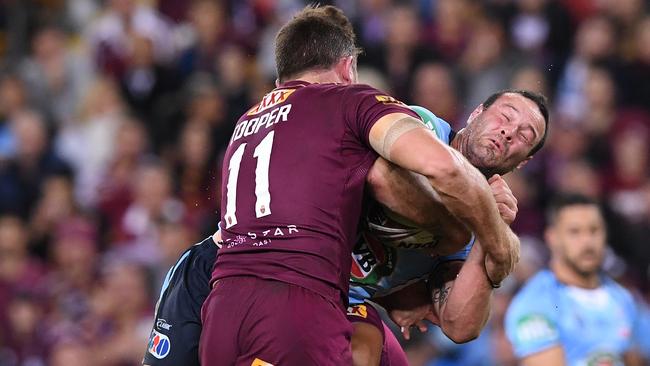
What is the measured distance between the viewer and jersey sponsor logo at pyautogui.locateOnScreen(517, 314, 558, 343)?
7316 millimetres

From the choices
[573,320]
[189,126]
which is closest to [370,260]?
[573,320]

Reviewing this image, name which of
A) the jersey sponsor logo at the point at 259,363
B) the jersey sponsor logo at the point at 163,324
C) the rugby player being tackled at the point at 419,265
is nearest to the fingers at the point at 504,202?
the rugby player being tackled at the point at 419,265

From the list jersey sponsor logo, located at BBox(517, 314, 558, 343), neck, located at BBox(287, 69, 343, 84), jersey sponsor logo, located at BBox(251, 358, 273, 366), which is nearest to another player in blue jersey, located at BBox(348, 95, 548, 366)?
neck, located at BBox(287, 69, 343, 84)

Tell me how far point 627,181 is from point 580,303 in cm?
273

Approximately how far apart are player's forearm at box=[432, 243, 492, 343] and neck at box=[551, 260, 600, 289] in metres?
2.57

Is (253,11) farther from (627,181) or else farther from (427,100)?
(627,181)

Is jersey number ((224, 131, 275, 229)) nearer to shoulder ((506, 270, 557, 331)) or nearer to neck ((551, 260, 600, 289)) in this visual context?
shoulder ((506, 270, 557, 331))

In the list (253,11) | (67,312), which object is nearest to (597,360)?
(67,312)

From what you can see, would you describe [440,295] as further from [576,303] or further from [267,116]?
[576,303]

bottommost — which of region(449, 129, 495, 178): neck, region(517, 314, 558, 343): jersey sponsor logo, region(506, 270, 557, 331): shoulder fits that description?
region(517, 314, 558, 343): jersey sponsor logo

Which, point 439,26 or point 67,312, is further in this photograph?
point 439,26

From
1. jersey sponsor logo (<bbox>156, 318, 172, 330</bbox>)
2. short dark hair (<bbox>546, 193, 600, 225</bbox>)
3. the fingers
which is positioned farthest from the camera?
short dark hair (<bbox>546, 193, 600, 225</bbox>)

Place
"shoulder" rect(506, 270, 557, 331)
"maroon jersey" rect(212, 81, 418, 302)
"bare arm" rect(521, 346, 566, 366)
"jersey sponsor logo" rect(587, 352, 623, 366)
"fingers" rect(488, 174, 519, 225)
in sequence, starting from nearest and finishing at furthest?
"maroon jersey" rect(212, 81, 418, 302)
"fingers" rect(488, 174, 519, 225)
"bare arm" rect(521, 346, 566, 366)
"shoulder" rect(506, 270, 557, 331)
"jersey sponsor logo" rect(587, 352, 623, 366)

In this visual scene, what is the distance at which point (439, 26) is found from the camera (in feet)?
38.6
